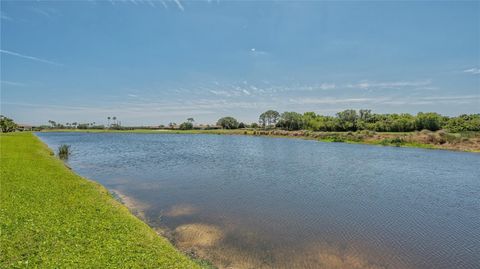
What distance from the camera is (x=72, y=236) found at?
367 inches

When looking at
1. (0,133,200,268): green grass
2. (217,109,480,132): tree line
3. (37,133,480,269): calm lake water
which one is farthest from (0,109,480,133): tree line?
(0,133,200,268): green grass

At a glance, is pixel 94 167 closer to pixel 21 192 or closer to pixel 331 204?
pixel 21 192

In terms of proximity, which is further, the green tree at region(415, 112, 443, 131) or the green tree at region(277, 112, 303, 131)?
the green tree at region(277, 112, 303, 131)

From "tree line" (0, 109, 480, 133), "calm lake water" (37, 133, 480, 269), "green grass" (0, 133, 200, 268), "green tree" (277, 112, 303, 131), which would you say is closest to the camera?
"green grass" (0, 133, 200, 268)

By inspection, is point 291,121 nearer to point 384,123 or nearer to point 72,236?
point 384,123

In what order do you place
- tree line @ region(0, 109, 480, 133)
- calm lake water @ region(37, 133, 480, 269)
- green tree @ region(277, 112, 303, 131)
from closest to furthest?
calm lake water @ region(37, 133, 480, 269) → tree line @ region(0, 109, 480, 133) → green tree @ region(277, 112, 303, 131)

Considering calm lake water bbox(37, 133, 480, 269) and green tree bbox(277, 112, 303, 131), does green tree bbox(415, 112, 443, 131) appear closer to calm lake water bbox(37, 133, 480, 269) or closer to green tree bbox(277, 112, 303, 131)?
green tree bbox(277, 112, 303, 131)

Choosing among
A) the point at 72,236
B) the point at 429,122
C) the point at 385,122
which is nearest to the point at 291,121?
the point at 385,122

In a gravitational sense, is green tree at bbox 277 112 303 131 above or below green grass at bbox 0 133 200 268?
above

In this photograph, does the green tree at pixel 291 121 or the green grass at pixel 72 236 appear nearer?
the green grass at pixel 72 236

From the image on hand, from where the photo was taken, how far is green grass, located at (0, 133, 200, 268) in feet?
25.4

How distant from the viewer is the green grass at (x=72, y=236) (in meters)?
7.75

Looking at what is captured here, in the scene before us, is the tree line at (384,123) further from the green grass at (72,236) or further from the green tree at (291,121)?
the green grass at (72,236)

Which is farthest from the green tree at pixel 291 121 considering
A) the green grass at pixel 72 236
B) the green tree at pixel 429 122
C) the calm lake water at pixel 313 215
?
the green grass at pixel 72 236
